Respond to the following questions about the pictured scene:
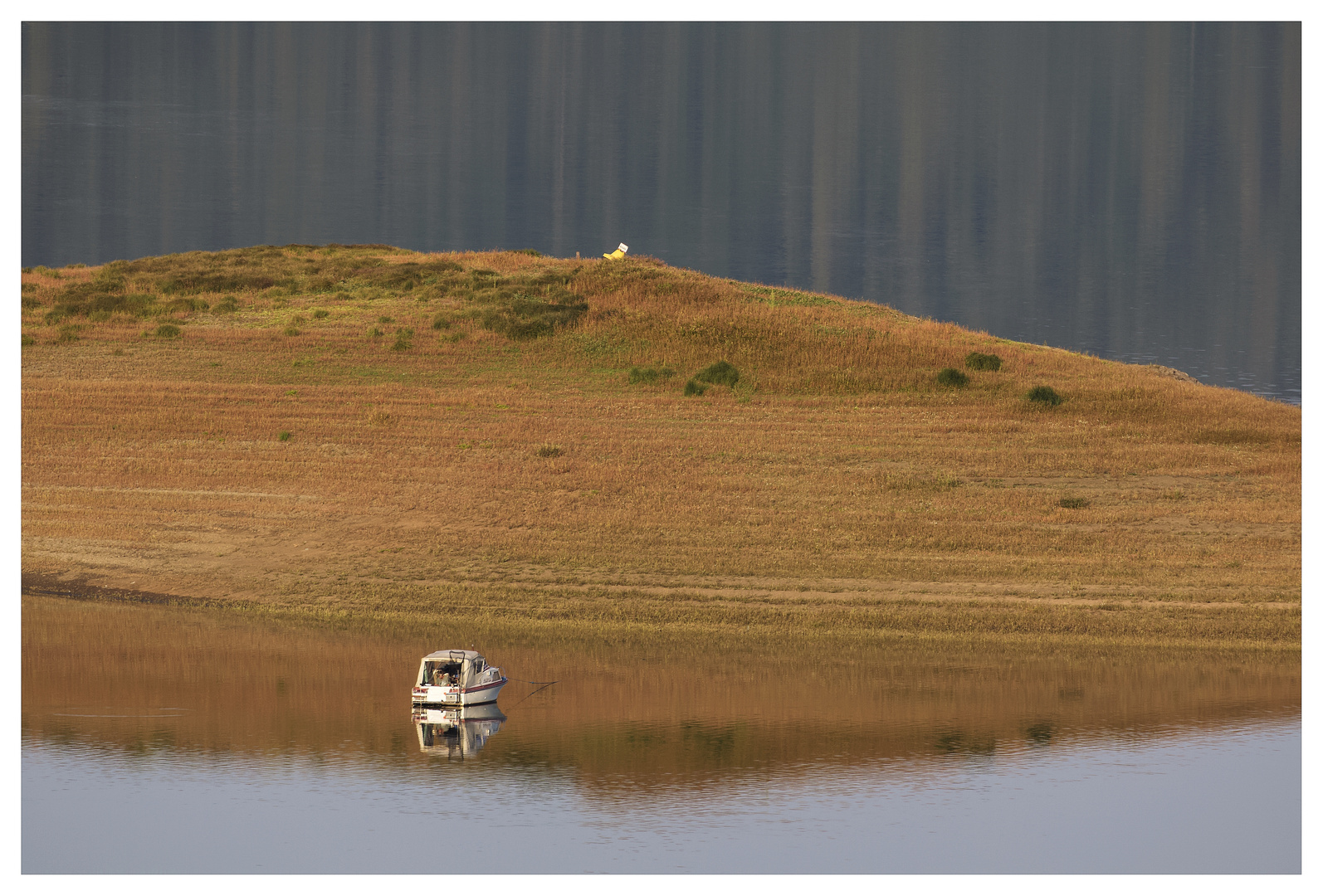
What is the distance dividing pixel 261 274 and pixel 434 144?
130 m

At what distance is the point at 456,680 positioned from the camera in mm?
31016

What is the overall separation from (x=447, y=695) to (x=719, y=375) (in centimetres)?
2757

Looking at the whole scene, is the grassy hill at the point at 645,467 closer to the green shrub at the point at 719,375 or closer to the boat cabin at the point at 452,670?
the green shrub at the point at 719,375

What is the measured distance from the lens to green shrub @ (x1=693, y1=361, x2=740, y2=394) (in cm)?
5525

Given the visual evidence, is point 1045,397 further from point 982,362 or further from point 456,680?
point 456,680

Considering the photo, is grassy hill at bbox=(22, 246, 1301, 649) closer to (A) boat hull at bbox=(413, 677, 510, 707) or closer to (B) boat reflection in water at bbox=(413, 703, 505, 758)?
(A) boat hull at bbox=(413, 677, 510, 707)

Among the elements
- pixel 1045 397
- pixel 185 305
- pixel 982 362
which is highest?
pixel 185 305

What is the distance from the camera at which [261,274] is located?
72.2 meters

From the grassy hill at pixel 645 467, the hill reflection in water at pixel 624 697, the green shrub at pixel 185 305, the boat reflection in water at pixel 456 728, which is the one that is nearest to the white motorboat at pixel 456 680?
the boat reflection in water at pixel 456 728

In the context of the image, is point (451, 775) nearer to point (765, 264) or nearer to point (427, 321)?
point (427, 321)

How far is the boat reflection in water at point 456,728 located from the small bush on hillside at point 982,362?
31.4 metres

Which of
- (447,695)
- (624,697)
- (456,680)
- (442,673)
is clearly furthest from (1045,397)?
(447,695)

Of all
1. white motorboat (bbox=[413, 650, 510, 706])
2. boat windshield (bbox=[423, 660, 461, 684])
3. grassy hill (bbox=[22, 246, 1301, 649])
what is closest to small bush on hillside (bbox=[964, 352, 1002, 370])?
grassy hill (bbox=[22, 246, 1301, 649])

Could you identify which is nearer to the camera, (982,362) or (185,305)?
(982,362)
